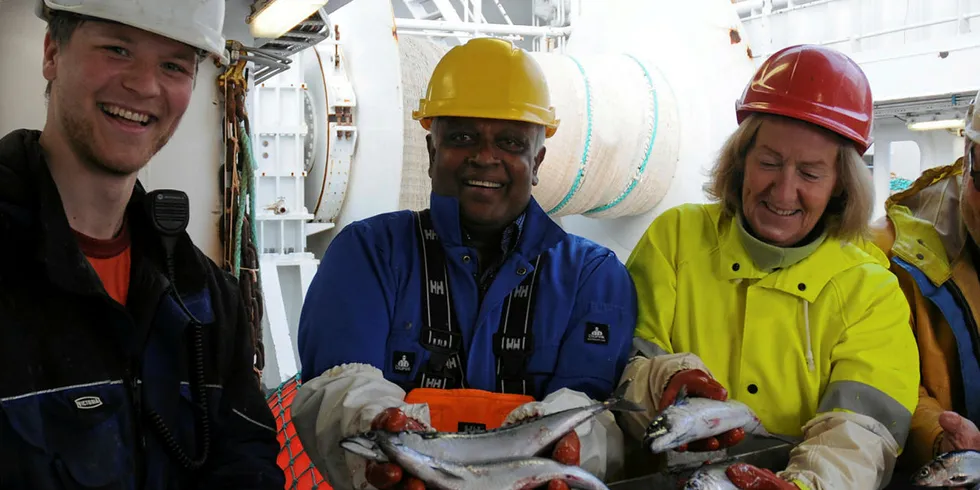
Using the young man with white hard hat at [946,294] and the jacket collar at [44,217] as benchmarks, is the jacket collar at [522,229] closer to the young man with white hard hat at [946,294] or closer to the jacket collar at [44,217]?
the jacket collar at [44,217]

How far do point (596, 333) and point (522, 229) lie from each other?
1.23 feet

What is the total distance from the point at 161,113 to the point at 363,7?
11.1ft

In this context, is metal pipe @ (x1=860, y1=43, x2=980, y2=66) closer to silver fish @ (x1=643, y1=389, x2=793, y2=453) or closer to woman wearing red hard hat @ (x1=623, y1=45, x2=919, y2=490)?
woman wearing red hard hat @ (x1=623, y1=45, x2=919, y2=490)

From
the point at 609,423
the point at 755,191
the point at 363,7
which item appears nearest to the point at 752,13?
the point at 363,7

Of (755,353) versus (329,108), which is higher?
(329,108)

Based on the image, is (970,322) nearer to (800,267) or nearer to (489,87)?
(800,267)

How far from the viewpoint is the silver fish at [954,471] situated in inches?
77.9

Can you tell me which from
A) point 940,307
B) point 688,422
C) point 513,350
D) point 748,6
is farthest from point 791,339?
point 748,6

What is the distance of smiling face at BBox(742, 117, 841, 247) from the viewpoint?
2.18 meters

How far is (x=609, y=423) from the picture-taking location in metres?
2.05

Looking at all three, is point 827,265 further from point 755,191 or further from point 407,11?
point 407,11

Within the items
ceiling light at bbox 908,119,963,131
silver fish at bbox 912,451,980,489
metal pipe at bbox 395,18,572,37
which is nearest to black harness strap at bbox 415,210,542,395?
silver fish at bbox 912,451,980,489

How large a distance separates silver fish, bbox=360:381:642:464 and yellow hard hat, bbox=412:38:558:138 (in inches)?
34.8

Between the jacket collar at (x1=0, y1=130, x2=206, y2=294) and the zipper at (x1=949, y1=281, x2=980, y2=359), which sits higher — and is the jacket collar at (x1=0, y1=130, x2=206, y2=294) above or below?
above
